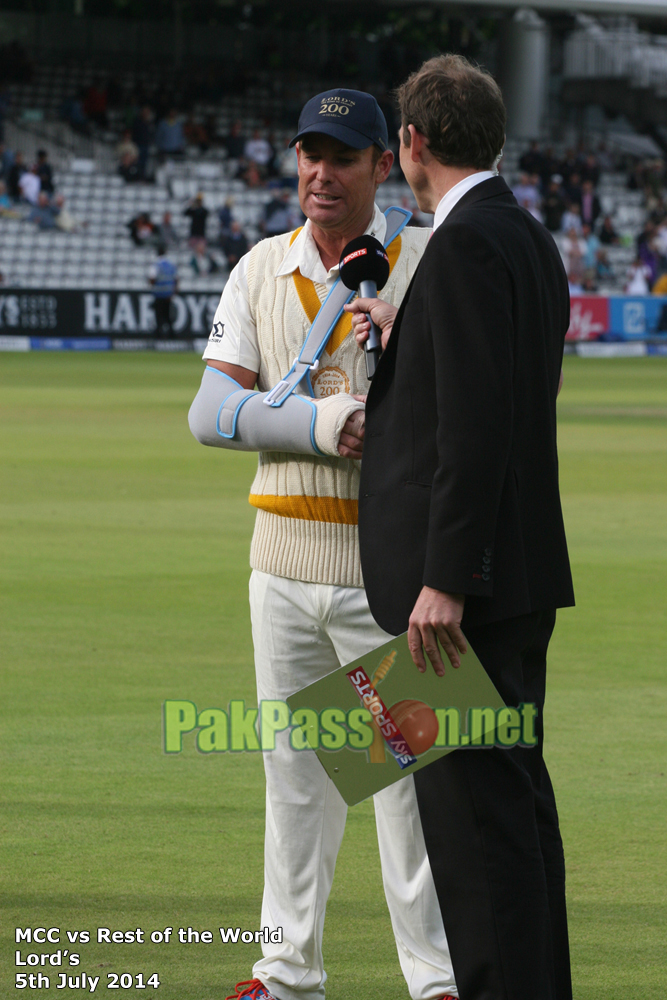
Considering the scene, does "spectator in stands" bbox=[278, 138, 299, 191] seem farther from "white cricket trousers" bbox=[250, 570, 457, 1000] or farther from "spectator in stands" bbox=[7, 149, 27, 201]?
"white cricket trousers" bbox=[250, 570, 457, 1000]

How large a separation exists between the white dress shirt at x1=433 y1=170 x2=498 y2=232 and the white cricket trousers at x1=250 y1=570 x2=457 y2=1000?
104 centimetres

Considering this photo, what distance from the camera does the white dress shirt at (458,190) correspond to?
10.9ft

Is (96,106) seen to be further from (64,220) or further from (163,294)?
(163,294)

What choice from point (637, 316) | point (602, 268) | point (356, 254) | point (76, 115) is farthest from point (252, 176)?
point (356, 254)

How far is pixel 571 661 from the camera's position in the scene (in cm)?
776

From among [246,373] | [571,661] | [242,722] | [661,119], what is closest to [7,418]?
[571,661]

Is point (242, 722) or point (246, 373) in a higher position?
point (246, 373)

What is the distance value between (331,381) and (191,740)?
3005mm

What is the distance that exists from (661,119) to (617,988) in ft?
186

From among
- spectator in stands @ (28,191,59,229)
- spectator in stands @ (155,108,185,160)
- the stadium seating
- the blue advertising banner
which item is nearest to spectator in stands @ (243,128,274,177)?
the stadium seating

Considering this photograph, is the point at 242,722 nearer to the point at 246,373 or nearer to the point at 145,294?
the point at 246,373

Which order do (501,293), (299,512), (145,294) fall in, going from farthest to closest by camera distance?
(145,294) → (299,512) → (501,293)

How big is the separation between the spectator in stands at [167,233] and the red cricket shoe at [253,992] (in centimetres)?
3669

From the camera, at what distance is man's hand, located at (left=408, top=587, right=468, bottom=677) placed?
317 cm
